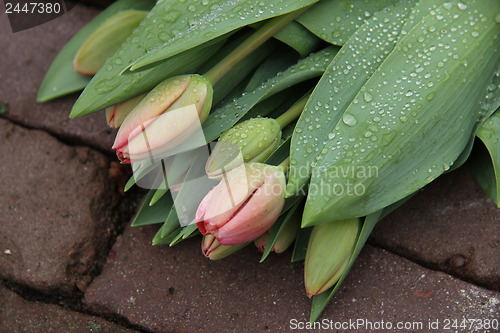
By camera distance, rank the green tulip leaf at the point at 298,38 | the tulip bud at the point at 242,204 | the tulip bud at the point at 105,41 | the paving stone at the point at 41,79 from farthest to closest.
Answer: the paving stone at the point at 41,79, the tulip bud at the point at 105,41, the green tulip leaf at the point at 298,38, the tulip bud at the point at 242,204

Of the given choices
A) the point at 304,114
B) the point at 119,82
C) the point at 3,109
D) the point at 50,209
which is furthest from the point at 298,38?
the point at 3,109

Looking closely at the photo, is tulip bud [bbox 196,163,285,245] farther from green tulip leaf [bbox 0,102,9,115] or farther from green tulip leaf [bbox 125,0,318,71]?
green tulip leaf [bbox 0,102,9,115]

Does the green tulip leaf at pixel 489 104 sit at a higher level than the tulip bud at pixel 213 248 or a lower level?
higher

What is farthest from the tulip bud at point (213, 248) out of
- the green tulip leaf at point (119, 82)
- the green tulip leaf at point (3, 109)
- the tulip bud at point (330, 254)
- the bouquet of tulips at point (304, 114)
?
the green tulip leaf at point (3, 109)

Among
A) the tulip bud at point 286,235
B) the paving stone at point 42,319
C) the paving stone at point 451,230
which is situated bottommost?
the paving stone at point 42,319

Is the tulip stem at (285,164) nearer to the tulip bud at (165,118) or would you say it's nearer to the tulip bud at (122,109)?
the tulip bud at (165,118)

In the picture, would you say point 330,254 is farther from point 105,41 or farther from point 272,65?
point 105,41

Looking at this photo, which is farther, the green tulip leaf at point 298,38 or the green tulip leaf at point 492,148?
the green tulip leaf at point 298,38
